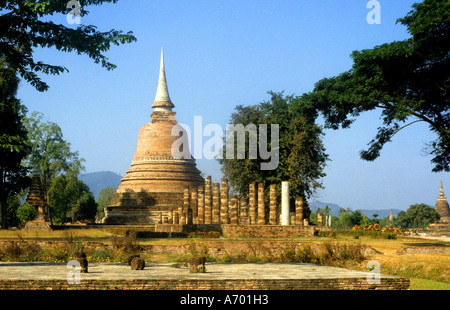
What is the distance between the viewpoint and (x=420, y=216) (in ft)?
287

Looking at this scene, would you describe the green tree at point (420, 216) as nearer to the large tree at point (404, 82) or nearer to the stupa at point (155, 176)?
the stupa at point (155, 176)

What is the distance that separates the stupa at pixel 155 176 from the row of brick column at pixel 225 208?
3404 mm

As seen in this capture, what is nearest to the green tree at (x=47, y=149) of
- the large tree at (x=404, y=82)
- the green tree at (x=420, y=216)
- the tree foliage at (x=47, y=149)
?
the tree foliage at (x=47, y=149)

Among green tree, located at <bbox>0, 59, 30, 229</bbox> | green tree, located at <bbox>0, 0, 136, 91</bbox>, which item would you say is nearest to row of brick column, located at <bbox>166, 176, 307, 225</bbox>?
green tree, located at <bbox>0, 59, 30, 229</bbox>

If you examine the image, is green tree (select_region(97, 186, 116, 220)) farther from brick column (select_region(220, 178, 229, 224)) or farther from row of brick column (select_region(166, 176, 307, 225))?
brick column (select_region(220, 178, 229, 224))

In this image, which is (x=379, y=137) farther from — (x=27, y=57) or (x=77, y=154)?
(x=77, y=154)

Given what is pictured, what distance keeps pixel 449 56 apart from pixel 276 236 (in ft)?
42.9

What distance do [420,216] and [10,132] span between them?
222 ft

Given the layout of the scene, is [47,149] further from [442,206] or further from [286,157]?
[442,206]

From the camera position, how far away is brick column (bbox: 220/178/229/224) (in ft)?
119

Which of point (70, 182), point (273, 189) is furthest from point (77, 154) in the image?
point (273, 189)

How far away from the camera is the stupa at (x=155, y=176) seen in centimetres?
4800

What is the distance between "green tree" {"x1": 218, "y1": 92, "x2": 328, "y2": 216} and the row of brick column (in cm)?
187

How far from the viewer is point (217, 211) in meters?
38.5
